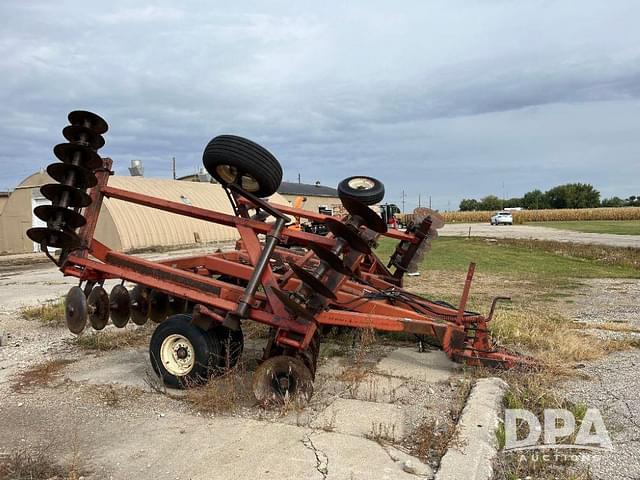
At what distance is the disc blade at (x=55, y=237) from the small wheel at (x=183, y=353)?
4.12 ft

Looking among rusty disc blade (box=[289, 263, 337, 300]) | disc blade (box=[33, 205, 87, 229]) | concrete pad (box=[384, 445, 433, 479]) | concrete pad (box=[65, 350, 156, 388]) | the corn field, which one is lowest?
concrete pad (box=[384, 445, 433, 479])

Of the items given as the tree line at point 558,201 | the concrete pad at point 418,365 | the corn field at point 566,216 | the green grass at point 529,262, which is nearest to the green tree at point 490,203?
the tree line at point 558,201

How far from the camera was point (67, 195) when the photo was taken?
5473mm

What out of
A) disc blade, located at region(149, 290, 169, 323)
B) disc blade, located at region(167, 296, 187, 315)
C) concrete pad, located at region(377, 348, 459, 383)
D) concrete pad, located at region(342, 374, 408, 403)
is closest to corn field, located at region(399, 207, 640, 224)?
concrete pad, located at region(377, 348, 459, 383)

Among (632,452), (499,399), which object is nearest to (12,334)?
(499,399)

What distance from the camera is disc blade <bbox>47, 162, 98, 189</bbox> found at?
5437 millimetres

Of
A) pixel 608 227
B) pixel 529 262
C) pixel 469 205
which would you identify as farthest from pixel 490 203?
pixel 529 262

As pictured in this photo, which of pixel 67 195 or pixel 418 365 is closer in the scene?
pixel 67 195

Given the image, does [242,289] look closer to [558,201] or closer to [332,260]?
[332,260]

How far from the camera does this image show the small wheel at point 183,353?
17.0 ft

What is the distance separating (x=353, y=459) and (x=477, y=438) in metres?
0.90

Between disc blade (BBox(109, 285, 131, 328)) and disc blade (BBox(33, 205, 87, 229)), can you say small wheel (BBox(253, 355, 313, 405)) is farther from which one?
disc blade (BBox(33, 205, 87, 229))

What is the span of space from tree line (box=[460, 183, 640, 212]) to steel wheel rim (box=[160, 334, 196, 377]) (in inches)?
4221

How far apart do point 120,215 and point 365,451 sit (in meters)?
21.1
